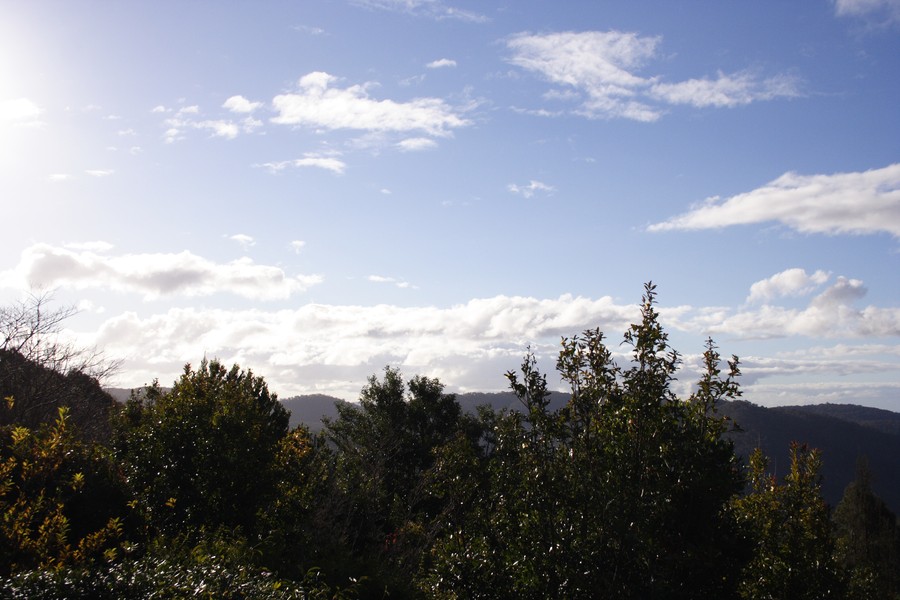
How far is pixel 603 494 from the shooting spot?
645 centimetres

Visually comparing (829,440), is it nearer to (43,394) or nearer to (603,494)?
(43,394)

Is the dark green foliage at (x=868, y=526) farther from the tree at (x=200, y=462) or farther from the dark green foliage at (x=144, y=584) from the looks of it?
the dark green foliage at (x=144, y=584)

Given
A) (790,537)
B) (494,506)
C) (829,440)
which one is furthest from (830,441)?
(494,506)

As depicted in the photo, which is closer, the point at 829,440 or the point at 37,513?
the point at 37,513

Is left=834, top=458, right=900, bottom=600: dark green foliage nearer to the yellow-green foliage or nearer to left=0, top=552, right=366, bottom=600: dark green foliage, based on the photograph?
left=0, top=552, right=366, bottom=600: dark green foliage

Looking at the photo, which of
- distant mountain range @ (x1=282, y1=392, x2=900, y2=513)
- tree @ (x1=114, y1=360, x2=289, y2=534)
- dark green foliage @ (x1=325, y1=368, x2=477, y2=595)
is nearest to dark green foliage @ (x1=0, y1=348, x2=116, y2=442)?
dark green foliage @ (x1=325, y1=368, x2=477, y2=595)

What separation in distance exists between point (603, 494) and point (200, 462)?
859 cm

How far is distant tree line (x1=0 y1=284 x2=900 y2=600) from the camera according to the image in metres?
6.54

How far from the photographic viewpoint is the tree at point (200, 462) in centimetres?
1226

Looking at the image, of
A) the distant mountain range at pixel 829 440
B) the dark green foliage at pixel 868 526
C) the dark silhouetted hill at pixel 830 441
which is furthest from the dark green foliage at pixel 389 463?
the dark silhouetted hill at pixel 830 441

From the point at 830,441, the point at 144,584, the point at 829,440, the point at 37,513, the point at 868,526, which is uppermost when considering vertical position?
the point at 37,513

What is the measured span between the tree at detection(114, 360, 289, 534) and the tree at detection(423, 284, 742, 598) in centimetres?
652

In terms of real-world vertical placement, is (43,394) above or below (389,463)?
above

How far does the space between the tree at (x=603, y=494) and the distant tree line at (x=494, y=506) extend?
17mm
